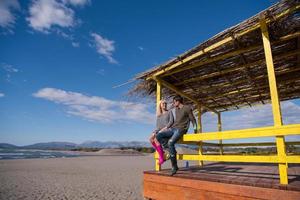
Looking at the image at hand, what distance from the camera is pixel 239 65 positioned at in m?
5.19

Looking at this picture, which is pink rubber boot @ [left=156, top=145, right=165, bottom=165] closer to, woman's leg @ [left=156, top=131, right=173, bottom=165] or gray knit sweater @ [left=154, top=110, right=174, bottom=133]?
woman's leg @ [left=156, top=131, right=173, bottom=165]

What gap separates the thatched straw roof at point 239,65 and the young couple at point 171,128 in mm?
1037

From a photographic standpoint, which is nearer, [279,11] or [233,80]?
[279,11]

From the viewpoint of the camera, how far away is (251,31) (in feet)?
12.8

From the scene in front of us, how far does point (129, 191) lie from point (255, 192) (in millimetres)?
7451

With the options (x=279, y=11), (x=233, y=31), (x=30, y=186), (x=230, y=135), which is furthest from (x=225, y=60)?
(x=30, y=186)

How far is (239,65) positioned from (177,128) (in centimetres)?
214

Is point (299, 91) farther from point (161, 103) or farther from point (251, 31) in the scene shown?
point (161, 103)

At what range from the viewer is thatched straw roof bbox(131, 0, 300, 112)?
12.5ft

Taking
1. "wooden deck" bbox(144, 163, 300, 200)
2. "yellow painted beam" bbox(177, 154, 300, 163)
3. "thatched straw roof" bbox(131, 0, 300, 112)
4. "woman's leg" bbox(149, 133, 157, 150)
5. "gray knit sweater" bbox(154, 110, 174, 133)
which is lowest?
"wooden deck" bbox(144, 163, 300, 200)

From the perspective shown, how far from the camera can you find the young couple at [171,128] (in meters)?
4.51

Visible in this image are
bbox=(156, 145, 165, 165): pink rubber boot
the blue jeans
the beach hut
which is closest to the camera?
the beach hut

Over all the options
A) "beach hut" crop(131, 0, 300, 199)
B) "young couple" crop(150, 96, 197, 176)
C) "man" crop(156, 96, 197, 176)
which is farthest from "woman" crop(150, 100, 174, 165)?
"beach hut" crop(131, 0, 300, 199)

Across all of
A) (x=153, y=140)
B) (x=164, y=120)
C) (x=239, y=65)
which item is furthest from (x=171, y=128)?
(x=239, y=65)
